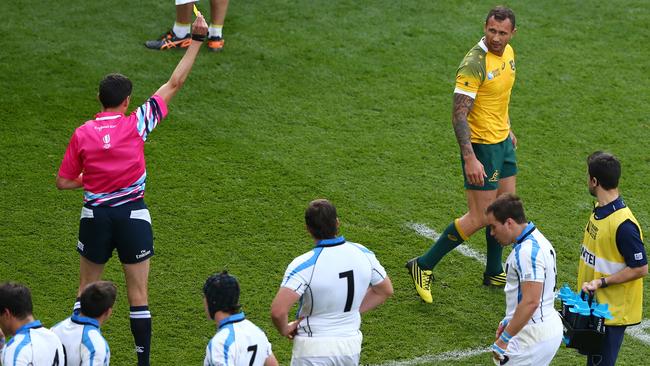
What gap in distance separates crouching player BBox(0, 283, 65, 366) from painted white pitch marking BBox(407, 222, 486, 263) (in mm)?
3971

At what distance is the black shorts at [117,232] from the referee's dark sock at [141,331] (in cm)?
32

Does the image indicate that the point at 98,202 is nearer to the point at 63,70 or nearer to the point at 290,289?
the point at 290,289

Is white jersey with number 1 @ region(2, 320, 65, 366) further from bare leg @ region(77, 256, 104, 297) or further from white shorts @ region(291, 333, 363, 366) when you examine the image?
bare leg @ region(77, 256, 104, 297)

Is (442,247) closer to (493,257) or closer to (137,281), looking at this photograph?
Answer: (493,257)

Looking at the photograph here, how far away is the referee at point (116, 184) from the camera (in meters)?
6.01

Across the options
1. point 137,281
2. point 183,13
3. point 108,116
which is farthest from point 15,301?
point 183,13

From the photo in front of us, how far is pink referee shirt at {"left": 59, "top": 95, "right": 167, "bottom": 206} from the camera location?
5980 millimetres

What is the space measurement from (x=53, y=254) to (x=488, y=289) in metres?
3.23

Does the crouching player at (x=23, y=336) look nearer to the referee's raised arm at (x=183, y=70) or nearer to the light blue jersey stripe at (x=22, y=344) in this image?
the light blue jersey stripe at (x=22, y=344)

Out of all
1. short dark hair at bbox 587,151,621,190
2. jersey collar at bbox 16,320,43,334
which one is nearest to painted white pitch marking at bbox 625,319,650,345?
short dark hair at bbox 587,151,621,190

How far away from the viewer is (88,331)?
492cm

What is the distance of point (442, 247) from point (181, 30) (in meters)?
4.90

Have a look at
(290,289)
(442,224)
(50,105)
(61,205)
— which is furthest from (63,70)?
(290,289)

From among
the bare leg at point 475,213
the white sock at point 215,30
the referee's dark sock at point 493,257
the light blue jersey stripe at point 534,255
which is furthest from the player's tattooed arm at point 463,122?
the white sock at point 215,30
